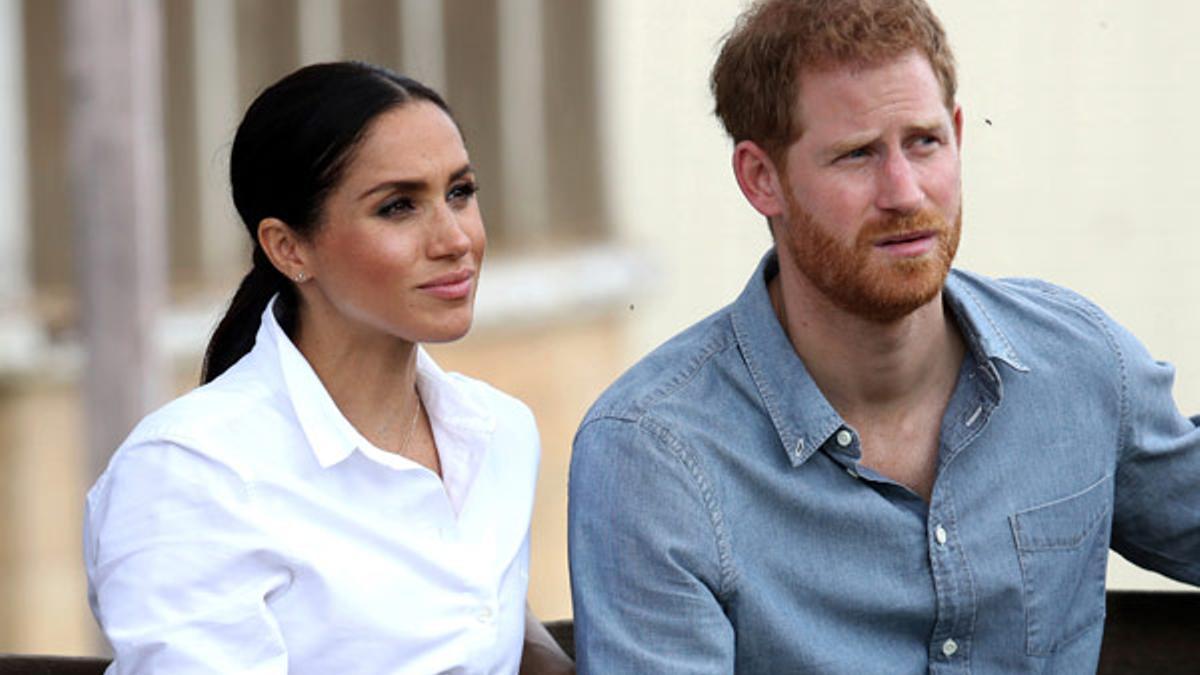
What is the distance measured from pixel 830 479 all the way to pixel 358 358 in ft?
1.67

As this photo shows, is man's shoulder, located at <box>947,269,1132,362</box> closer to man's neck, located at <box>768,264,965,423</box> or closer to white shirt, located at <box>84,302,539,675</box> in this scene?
man's neck, located at <box>768,264,965,423</box>

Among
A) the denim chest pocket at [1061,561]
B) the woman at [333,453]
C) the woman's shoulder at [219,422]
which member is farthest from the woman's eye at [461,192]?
the denim chest pocket at [1061,561]

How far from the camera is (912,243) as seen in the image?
2.70m

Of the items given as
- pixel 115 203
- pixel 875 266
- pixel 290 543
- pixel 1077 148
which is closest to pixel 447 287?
pixel 290 543

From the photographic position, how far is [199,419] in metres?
2.64

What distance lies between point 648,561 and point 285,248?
1.67 feet

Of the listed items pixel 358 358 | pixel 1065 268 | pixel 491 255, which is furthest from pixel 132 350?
pixel 358 358

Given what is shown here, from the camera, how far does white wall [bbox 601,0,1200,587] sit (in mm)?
3416

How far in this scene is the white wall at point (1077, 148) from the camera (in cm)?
342

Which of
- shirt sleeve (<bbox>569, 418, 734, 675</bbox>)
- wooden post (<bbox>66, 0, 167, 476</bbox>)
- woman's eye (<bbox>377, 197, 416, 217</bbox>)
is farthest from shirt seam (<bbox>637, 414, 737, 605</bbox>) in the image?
wooden post (<bbox>66, 0, 167, 476</bbox>)

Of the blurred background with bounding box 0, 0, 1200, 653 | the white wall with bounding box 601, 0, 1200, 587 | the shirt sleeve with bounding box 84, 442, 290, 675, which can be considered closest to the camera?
the shirt sleeve with bounding box 84, 442, 290, 675

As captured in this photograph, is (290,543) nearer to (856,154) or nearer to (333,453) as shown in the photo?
(333,453)

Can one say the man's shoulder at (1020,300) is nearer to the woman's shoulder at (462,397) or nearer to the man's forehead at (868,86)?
the man's forehead at (868,86)

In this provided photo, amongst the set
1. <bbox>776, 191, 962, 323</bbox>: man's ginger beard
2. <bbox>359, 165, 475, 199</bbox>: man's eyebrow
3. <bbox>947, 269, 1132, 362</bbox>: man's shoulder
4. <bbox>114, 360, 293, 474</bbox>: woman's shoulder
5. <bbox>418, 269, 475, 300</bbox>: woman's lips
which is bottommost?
<bbox>114, 360, 293, 474</bbox>: woman's shoulder
